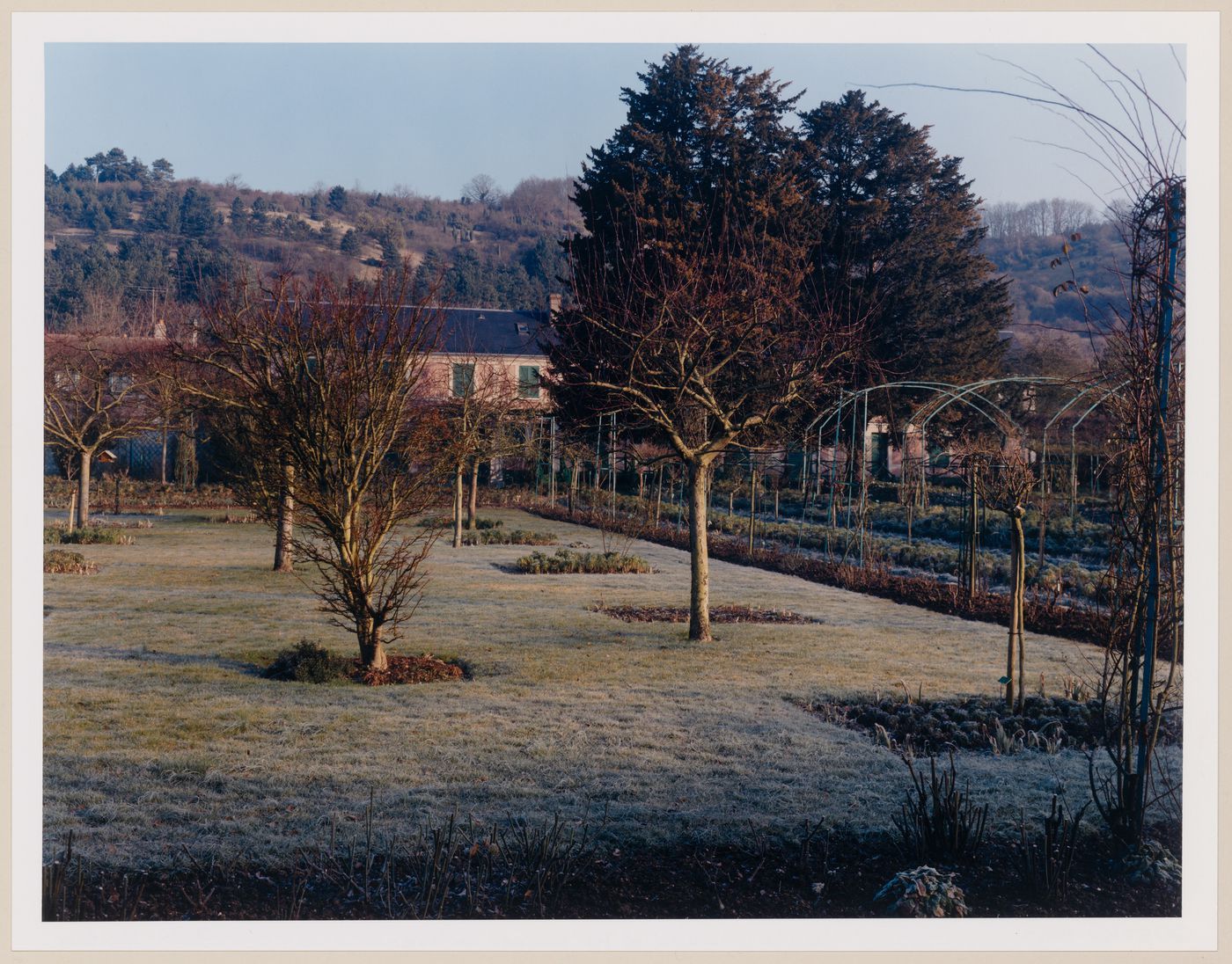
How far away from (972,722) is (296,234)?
17.6 m

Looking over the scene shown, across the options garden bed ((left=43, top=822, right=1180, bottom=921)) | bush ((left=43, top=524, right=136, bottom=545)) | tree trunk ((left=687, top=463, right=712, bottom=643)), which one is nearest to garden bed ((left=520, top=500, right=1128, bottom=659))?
garden bed ((left=43, top=822, right=1180, bottom=921))

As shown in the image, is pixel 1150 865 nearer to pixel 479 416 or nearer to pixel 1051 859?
pixel 1051 859

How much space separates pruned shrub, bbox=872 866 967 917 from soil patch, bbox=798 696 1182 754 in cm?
174

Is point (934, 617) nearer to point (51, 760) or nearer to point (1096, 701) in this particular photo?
point (1096, 701)

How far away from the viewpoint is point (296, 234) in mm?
19875

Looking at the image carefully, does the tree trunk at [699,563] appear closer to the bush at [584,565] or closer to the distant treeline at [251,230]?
the bush at [584,565]

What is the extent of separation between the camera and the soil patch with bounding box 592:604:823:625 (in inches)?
368

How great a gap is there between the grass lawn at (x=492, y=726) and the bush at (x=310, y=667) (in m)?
0.17

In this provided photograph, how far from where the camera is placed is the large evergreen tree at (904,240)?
64.1 ft

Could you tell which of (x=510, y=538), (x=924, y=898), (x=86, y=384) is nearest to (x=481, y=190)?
(x=510, y=538)

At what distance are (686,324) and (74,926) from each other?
6.41 metres

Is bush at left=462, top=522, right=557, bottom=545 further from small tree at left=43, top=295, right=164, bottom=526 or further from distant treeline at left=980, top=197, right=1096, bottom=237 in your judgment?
distant treeline at left=980, top=197, right=1096, bottom=237
